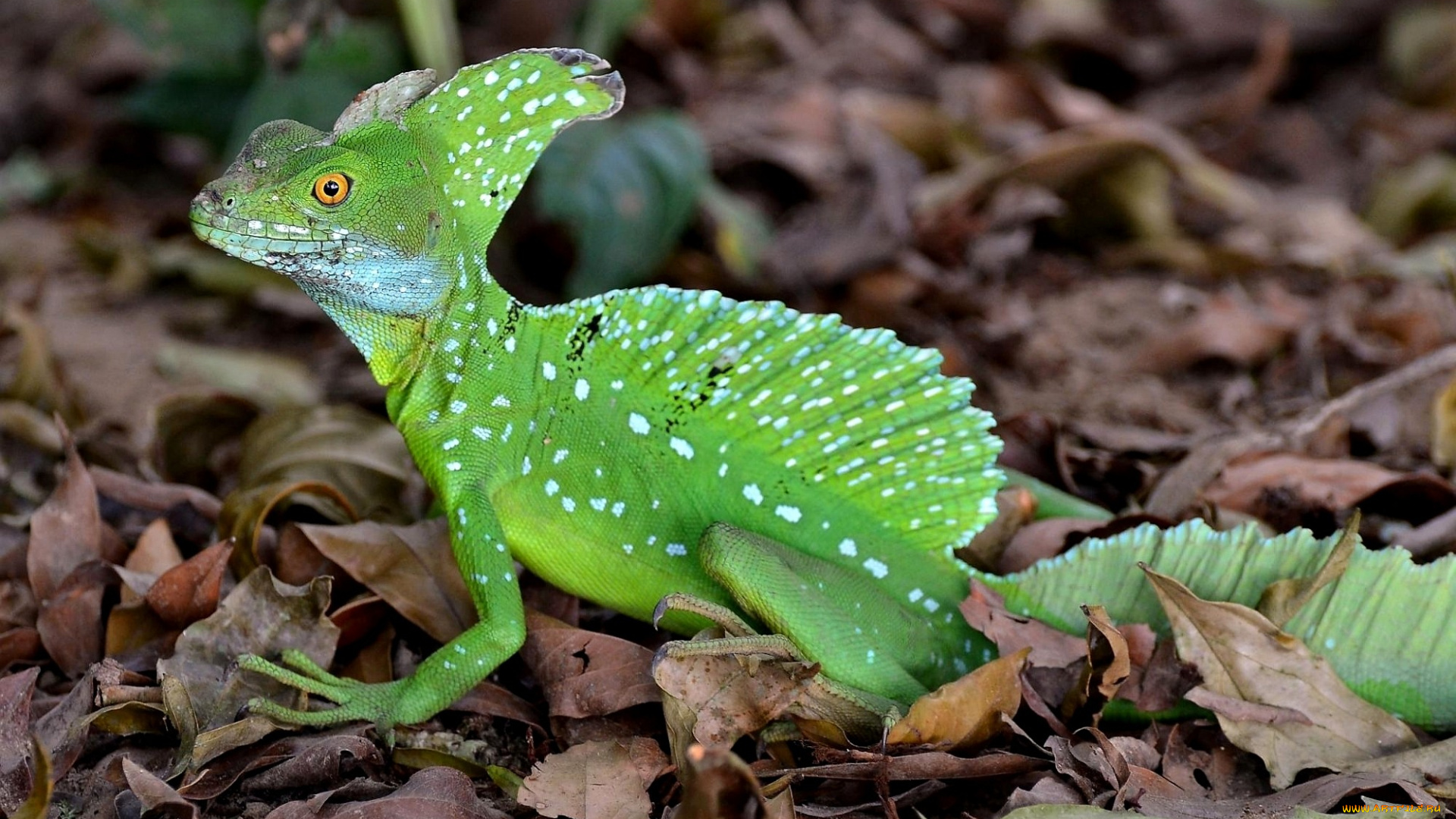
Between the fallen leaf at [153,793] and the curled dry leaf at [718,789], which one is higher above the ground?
the curled dry leaf at [718,789]

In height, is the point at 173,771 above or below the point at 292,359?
above

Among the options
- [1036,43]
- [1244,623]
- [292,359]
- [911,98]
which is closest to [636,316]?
[1244,623]

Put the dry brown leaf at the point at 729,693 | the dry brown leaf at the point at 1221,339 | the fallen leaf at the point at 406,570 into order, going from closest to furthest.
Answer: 1. the dry brown leaf at the point at 729,693
2. the fallen leaf at the point at 406,570
3. the dry brown leaf at the point at 1221,339

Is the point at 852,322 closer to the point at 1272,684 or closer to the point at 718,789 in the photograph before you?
the point at 1272,684

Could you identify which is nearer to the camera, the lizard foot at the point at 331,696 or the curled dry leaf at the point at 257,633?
the lizard foot at the point at 331,696

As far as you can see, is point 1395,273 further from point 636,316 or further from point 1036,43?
point 636,316

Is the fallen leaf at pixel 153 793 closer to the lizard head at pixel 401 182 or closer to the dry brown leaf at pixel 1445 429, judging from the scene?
the lizard head at pixel 401 182

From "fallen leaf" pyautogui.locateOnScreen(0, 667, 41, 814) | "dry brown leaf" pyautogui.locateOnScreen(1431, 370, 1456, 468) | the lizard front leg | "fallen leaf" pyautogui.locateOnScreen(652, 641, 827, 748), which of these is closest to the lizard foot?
the lizard front leg

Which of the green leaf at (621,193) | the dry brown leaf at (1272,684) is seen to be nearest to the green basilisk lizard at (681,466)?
the dry brown leaf at (1272,684)
